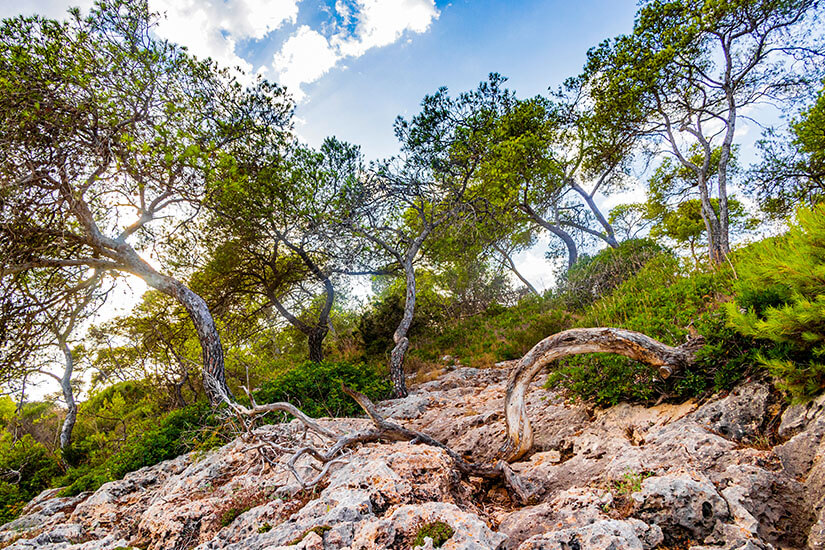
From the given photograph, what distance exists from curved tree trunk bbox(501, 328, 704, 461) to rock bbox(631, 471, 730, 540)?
1.62 meters

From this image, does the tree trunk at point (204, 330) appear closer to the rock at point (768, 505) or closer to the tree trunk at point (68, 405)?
the tree trunk at point (68, 405)

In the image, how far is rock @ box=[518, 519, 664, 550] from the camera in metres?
1.78

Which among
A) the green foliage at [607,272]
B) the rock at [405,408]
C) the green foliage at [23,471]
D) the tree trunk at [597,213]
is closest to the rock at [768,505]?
the rock at [405,408]

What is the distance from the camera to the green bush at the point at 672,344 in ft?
10.8

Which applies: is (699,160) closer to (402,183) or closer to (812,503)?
(402,183)

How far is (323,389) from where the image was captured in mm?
7875

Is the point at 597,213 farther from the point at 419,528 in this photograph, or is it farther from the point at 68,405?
the point at 68,405

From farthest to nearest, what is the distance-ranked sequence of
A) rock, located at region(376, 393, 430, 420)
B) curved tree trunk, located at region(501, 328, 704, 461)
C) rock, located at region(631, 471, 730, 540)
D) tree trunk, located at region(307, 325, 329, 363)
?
1. tree trunk, located at region(307, 325, 329, 363)
2. rock, located at region(376, 393, 430, 420)
3. curved tree trunk, located at region(501, 328, 704, 461)
4. rock, located at region(631, 471, 730, 540)

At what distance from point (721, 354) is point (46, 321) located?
1121 cm

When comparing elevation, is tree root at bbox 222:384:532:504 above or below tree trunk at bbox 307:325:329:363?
below

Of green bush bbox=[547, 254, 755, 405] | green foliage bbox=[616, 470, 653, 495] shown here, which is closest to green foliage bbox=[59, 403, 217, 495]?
green foliage bbox=[616, 470, 653, 495]

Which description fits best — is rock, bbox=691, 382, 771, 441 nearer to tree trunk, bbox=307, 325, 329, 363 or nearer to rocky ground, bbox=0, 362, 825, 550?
rocky ground, bbox=0, 362, 825, 550

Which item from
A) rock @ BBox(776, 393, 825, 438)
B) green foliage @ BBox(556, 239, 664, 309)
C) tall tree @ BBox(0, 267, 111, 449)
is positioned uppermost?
tall tree @ BBox(0, 267, 111, 449)

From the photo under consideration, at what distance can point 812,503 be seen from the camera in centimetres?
190
